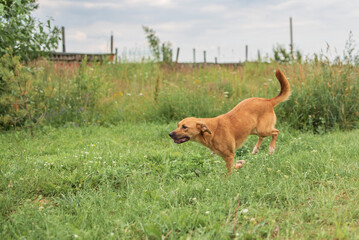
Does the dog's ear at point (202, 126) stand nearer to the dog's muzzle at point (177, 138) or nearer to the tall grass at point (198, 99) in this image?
the dog's muzzle at point (177, 138)

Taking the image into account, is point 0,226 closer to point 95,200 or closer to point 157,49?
point 95,200

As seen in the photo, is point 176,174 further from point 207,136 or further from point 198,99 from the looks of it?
point 198,99

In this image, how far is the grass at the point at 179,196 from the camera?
274 centimetres

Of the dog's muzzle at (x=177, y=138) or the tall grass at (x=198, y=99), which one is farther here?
the tall grass at (x=198, y=99)

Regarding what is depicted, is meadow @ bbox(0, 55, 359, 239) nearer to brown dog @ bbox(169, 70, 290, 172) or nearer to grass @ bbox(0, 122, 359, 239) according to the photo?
grass @ bbox(0, 122, 359, 239)

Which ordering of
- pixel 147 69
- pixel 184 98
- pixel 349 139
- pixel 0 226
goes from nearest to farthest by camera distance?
pixel 0 226 < pixel 349 139 < pixel 184 98 < pixel 147 69

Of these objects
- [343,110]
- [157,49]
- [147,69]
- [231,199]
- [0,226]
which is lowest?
Answer: [0,226]

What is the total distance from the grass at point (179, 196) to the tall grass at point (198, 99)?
2.05m

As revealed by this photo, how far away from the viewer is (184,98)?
845 cm

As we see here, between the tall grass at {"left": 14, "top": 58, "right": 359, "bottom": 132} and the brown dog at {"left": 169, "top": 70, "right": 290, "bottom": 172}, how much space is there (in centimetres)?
274

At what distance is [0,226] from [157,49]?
48.0 feet

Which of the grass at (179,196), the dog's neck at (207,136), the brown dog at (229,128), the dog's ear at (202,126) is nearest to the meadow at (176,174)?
the grass at (179,196)

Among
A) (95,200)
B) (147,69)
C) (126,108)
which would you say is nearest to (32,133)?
(126,108)

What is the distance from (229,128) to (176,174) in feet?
2.93
